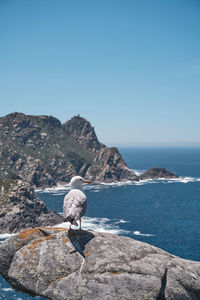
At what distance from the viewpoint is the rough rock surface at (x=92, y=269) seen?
41.1ft

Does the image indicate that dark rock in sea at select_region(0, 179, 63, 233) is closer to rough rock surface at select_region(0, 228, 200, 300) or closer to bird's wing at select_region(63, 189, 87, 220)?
bird's wing at select_region(63, 189, 87, 220)

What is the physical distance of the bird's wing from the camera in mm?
14945

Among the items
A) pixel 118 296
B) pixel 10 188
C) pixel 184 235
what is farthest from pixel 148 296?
pixel 10 188

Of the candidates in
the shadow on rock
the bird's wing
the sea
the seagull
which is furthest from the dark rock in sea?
the shadow on rock

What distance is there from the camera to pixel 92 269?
1330 cm

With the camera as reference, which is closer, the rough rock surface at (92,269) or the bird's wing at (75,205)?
the rough rock surface at (92,269)

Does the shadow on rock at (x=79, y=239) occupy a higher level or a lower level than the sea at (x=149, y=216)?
higher

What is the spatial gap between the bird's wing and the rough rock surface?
127 centimetres

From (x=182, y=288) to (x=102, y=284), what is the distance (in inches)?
165

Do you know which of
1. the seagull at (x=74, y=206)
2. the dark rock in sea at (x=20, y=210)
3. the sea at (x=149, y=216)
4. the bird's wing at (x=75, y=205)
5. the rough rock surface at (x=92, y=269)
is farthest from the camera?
the dark rock in sea at (x=20, y=210)

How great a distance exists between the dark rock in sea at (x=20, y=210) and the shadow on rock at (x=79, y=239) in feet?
351

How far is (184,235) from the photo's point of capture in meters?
97.1

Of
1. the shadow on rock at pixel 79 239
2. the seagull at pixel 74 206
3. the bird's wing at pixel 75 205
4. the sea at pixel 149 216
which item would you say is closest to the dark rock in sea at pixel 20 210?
the sea at pixel 149 216

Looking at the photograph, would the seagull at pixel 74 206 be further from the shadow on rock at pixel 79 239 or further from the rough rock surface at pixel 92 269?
the rough rock surface at pixel 92 269
